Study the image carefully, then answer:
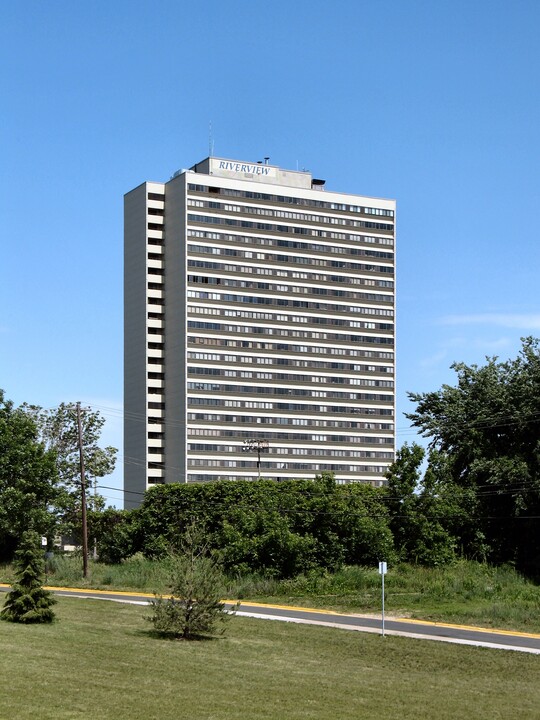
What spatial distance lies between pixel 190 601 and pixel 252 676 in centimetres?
825

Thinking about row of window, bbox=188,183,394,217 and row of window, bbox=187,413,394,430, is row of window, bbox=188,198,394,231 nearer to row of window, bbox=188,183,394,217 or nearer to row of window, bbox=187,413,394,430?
row of window, bbox=188,183,394,217

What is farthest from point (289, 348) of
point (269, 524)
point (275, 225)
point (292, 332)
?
point (269, 524)

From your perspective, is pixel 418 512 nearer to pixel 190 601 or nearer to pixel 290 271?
pixel 190 601

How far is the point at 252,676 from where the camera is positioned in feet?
96.4

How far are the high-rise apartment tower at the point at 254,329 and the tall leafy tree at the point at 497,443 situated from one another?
79.7 m

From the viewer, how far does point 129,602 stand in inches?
2018

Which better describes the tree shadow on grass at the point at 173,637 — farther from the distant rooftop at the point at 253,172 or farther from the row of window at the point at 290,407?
the distant rooftop at the point at 253,172

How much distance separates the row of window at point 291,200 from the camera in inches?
6319

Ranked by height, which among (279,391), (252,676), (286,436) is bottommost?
(252,676)

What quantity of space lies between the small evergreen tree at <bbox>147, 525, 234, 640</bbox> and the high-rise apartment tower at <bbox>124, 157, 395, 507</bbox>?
11502 centimetres

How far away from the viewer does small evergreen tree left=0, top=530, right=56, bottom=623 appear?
3681 cm

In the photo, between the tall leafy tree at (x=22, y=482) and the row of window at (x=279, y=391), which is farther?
the row of window at (x=279, y=391)

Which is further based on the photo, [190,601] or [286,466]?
[286,466]

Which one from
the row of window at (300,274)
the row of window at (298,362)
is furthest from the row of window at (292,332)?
the row of window at (300,274)
